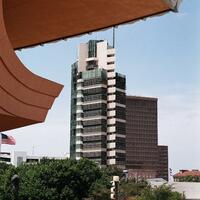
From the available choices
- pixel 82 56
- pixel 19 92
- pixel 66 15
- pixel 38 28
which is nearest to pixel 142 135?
A: pixel 82 56

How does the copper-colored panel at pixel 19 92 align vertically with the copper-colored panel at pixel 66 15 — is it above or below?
below

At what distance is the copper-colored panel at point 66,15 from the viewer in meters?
15.0

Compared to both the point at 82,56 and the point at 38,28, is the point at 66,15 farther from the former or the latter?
the point at 82,56

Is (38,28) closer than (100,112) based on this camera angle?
Yes

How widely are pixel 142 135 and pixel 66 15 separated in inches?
6812

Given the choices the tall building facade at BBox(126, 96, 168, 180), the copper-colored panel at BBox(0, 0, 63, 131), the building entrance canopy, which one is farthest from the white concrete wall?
the copper-colored panel at BBox(0, 0, 63, 131)

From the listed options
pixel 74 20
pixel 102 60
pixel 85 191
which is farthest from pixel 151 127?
pixel 74 20

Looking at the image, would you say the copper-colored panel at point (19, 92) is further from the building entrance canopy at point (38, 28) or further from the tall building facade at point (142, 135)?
the tall building facade at point (142, 135)

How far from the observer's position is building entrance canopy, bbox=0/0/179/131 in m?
12.0

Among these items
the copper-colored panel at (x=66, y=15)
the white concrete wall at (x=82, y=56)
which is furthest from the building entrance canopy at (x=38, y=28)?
the white concrete wall at (x=82, y=56)

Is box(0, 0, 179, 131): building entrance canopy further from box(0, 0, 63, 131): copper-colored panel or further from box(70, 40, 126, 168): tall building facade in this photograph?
box(70, 40, 126, 168): tall building facade

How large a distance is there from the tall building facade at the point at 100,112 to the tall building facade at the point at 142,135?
146 ft

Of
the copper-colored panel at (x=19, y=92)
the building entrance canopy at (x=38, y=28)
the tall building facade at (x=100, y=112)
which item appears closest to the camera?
the copper-colored panel at (x=19, y=92)

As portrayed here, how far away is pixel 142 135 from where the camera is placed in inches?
7392
